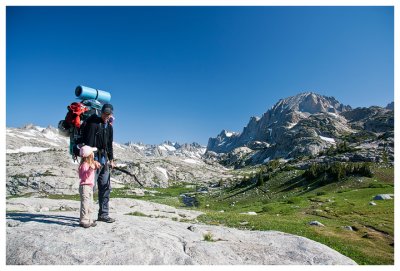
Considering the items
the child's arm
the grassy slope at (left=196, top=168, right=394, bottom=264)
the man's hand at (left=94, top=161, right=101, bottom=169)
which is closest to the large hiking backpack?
the child's arm

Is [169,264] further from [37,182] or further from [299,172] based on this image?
[37,182]

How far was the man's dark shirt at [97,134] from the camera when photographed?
491 inches

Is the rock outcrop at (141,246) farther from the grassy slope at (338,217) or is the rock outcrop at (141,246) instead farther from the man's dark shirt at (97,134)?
the grassy slope at (338,217)

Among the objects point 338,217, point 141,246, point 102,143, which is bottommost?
point 338,217

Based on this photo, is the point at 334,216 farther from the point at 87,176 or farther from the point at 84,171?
the point at 84,171

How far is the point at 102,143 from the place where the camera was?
506 inches

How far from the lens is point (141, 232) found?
11344 millimetres

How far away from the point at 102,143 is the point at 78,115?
1.65m

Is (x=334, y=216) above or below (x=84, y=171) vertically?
below

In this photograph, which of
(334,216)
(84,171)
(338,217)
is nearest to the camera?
(84,171)

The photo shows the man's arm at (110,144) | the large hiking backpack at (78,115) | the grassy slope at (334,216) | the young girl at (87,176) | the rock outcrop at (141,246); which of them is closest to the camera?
the rock outcrop at (141,246)

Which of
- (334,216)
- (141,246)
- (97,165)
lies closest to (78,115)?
(97,165)

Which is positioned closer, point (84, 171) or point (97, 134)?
point (84, 171)

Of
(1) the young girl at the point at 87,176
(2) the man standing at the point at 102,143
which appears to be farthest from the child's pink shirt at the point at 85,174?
(2) the man standing at the point at 102,143
